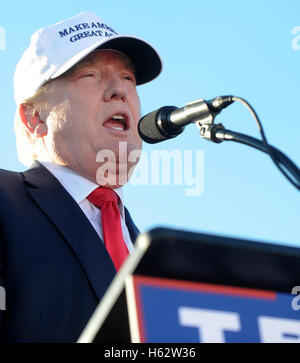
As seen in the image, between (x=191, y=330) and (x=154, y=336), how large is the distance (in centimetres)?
5

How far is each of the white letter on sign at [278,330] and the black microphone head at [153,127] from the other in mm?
986

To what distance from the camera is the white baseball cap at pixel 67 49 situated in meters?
2.86

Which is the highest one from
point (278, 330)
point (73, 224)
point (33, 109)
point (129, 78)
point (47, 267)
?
point (129, 78)

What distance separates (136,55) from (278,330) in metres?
2.33

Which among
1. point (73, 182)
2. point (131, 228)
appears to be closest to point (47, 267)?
point (73, 182)

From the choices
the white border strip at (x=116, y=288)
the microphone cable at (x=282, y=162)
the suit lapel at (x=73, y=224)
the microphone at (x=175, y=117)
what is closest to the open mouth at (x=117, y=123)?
the suit lapel at (x=73, y=224)

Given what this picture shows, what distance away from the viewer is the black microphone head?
5.93 feet

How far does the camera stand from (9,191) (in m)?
2.35

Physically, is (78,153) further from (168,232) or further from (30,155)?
(168,232)

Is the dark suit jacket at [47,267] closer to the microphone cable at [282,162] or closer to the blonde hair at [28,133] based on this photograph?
the blonde hair at [28,133]

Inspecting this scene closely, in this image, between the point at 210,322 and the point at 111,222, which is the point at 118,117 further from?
the point at 210,322

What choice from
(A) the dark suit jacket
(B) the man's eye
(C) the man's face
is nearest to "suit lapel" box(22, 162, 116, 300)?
(A) the dark suit jacket

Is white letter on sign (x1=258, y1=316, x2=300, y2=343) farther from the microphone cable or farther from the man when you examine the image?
the man

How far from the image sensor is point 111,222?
8.08 ft
